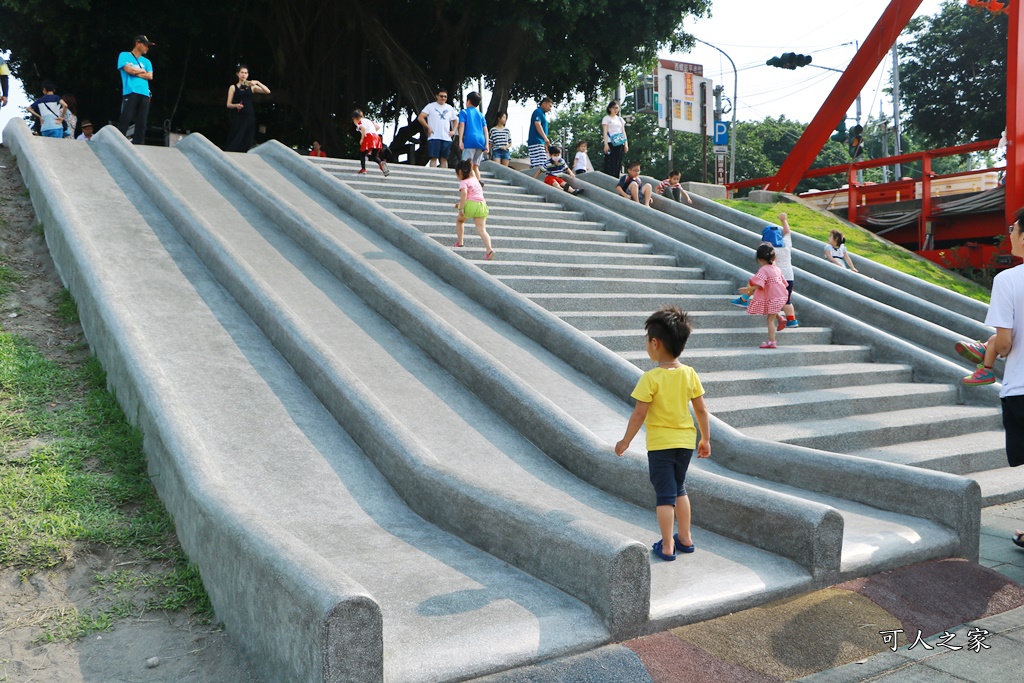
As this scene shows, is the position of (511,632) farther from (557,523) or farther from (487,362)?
(487,362)

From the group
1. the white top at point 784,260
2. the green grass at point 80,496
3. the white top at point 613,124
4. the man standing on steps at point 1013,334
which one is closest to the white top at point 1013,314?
the man standing on steps at point 1013,334

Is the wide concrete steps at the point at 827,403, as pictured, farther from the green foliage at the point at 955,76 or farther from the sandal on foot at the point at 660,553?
the green foliage at the point at 955,76

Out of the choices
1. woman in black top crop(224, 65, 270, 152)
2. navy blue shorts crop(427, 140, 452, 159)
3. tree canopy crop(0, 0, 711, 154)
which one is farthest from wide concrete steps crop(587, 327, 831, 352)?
tree canopy crop(0, 0, 711, 154)

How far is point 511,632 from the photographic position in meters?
3.57

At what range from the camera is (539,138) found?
51.1 feet

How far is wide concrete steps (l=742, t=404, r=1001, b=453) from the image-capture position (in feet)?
21.6

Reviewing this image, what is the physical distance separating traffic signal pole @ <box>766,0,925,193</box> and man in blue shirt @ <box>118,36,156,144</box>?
13502mm

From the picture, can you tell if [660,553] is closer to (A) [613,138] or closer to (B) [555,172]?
(B) [555,172]

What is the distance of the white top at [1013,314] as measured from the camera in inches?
174

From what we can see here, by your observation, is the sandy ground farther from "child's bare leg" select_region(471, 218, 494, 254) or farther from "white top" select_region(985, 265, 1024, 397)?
"child's bare leg" select_region(471, 218, 494, 254)

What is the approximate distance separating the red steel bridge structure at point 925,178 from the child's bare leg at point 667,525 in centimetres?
1180

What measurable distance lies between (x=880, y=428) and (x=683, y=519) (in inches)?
125

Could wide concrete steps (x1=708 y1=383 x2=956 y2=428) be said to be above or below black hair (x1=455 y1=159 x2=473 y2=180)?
below

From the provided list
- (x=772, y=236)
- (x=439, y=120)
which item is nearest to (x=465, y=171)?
(x=772, y=236)
